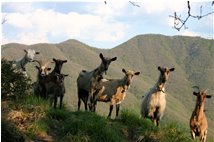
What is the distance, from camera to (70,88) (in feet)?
613

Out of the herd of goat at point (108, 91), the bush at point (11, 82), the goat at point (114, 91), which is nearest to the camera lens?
the bush at point (11, 82)

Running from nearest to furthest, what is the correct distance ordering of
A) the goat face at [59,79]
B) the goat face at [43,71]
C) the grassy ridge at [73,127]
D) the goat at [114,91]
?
the grassy ridge at [73,127]
the goat face at [59,79]
the goat face at [43,71]
the goat at [114,91]

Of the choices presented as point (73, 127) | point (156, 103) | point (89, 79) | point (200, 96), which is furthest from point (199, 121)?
point (73, 127)

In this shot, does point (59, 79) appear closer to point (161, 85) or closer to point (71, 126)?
point (161, 85)

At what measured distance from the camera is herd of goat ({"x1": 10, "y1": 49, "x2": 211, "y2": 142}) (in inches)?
542

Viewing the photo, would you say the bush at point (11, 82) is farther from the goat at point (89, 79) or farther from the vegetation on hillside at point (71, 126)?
the goat at point (89, 79)

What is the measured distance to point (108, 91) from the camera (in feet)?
52.3

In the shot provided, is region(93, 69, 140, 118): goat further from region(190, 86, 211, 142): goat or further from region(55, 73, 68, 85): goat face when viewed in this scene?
region(190, 86, 211, 142): goat

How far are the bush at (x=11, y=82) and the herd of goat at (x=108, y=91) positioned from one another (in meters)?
1.90

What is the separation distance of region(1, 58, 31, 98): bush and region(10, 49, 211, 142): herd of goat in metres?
1.90

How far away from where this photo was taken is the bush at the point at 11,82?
10805 mm

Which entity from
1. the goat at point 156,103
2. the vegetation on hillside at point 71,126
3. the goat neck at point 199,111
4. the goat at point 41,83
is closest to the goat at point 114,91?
the goat at point 156,103

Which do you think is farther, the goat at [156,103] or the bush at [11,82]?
the goat at [156,103]

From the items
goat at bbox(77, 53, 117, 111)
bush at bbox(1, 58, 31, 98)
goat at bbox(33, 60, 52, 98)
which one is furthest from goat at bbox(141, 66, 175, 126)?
bush at bbox(1, 58, 31, 98)
